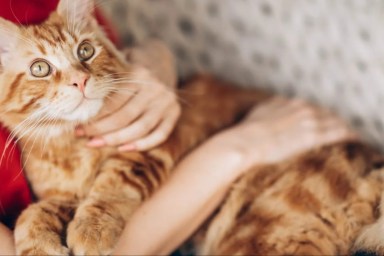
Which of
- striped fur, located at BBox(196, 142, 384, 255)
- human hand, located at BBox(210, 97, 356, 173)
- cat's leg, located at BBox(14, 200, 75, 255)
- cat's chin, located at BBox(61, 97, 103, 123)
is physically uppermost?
cat's chin, located at BBox(61, 97, 103, 123)

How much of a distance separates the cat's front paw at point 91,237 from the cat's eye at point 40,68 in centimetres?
40

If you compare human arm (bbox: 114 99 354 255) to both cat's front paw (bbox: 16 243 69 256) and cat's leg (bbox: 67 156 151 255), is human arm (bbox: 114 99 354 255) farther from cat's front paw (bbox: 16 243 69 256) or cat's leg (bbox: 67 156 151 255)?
cat's front paw (bbox: 16 243 69 256)

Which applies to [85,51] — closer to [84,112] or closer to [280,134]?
[84,112]

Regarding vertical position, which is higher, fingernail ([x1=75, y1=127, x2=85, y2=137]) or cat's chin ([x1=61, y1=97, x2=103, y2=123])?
cat's chin ([x1=61, y1=97, x2=103, y2=123])

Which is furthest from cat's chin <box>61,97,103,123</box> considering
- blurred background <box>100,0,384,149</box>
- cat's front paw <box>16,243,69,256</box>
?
blurred background <box>100,0,384,149</box>

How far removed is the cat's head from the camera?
1241 mm

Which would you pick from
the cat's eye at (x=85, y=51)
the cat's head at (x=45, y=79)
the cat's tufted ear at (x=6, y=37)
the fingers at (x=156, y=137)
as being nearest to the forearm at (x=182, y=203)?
the fingers at (x=156, y=137)

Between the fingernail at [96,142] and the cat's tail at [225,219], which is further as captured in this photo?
the cat's tail at [225,219]

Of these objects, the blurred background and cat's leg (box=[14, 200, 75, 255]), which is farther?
the blurred background

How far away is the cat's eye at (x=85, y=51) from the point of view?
1351mm

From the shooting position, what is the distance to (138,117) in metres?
1.47

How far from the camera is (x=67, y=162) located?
4.71 feet

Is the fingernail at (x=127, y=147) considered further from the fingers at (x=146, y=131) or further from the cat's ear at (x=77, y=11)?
the cat's ear at (x=77, y=11)

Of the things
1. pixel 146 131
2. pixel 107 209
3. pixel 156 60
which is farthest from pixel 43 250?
pixel 156 60
